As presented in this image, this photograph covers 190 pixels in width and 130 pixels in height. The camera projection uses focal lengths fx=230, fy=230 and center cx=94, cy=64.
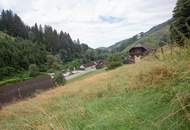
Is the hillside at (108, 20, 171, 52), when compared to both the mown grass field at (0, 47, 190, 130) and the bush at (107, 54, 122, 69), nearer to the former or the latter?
the mown grass field at (0, 47, 190, 130)

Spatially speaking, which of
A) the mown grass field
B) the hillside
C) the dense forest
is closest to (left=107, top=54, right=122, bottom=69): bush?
the hillside

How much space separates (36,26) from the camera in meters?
89.1

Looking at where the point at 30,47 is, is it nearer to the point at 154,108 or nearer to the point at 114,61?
the point at 114,61

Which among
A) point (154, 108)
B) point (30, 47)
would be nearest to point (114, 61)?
point (30, 47)

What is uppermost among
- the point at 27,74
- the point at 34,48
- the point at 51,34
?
the point at 51,34

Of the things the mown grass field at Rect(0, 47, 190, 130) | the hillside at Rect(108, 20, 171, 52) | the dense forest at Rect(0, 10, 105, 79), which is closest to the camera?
the mown grass field at Rect(0, 47, 190, 130)

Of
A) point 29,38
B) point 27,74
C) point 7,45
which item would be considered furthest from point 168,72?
point 29,38

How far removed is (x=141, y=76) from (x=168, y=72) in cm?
97

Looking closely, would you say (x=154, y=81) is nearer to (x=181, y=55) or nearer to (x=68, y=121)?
(x=181, y=55)

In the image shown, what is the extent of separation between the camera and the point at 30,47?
219ft

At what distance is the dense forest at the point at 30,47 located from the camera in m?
56.5

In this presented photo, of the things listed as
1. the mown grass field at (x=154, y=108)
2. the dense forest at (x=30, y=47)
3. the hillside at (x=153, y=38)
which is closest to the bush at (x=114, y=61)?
the hillside at (x=153, y=38)

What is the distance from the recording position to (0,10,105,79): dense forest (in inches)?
2223

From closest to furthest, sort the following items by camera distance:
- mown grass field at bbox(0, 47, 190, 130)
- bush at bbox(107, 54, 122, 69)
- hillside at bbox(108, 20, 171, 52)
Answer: mown grass field at bbox(0, 47, 190, 130)
hillside at bbox(108, 20, 171, 52)
bush at bbox(107, 54, 122, 69)
